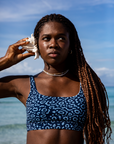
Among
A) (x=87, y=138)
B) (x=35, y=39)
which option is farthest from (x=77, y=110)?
(x=35, y=39)

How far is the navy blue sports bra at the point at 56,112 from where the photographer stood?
89.9 inches

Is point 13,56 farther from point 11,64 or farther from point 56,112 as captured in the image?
point 56,112

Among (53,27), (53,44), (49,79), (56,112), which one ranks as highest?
(53,27)

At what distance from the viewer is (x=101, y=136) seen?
97.5 inches

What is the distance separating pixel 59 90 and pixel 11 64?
589mm

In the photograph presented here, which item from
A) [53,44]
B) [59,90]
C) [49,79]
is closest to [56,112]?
[59,90]

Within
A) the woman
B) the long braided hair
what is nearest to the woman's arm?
the woman

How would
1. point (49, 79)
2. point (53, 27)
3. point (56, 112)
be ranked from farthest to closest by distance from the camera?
point (49, 79)
point (53, 27)
point (56, 112)

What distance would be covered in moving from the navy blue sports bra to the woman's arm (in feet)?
0.94

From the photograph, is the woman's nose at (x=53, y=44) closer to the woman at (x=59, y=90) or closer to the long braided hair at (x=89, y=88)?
the woman at (x=59, y=90)

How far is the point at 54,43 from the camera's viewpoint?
235 cm

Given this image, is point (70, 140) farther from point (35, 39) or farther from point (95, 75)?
point (35, 39)

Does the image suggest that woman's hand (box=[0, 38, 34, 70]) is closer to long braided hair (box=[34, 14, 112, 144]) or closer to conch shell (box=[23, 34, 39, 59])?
conch shell (box=[23, 34, 39, 59])

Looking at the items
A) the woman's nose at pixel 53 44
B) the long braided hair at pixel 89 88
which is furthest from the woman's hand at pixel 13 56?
the woman's nose at pixel 53 44
